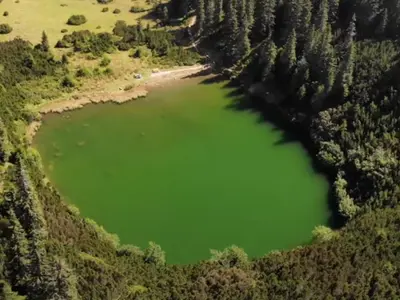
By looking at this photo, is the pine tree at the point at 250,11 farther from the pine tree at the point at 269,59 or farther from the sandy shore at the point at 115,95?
the sandy shore at the point at 115,95

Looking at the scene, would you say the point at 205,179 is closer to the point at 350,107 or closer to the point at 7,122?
the point at 350,107

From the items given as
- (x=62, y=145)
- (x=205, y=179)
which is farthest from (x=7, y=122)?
(x=205, y=179)

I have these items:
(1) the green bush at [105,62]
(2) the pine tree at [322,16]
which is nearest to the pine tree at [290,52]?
(2) the pine tree at [322,16]

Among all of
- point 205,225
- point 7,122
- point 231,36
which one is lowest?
point 205,225

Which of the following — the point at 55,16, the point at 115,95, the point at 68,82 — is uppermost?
the point at 55,16

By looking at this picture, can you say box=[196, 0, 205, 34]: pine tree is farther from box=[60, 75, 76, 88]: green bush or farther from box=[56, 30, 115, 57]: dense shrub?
box=[60, 75, 76, 88]: green bush

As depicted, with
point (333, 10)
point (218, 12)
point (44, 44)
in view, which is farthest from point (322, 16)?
point (44, 44)

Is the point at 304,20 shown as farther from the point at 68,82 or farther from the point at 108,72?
the point at 68,82
